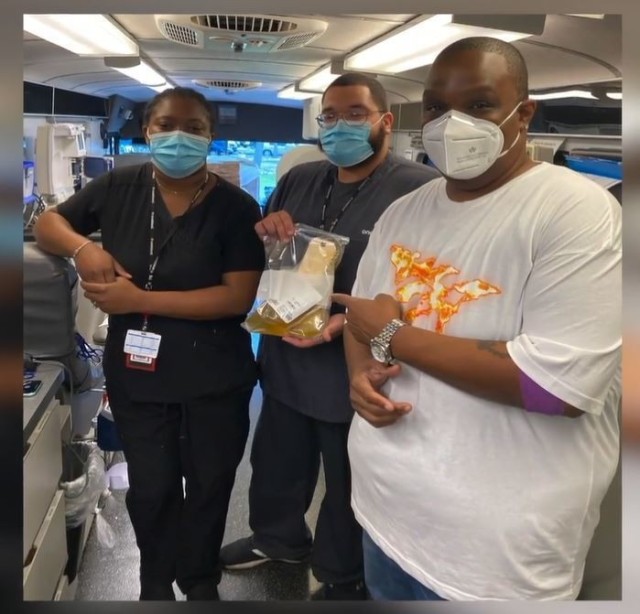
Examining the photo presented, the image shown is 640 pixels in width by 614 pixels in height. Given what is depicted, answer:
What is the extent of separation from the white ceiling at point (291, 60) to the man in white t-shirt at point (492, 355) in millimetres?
82

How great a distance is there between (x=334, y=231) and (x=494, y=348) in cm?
39

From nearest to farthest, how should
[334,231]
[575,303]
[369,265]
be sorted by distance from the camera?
[575,303] < [369,265] < [334,231]

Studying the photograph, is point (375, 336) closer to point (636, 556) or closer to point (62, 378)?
point (636, 556)

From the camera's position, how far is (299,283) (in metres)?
1.00

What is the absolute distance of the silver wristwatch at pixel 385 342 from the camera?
2.71ft

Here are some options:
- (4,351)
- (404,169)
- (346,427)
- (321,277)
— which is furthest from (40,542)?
(404,169)

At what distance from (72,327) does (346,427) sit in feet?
1.89

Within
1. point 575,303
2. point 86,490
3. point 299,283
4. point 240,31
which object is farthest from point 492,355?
point 86,490

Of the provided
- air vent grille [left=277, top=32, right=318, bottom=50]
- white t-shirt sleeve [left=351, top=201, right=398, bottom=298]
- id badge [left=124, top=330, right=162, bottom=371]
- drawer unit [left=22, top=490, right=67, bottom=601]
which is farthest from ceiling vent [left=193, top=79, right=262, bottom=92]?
drawer unit [left=22, top=490, right=67, bottom=601]

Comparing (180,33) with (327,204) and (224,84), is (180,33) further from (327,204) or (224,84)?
(327,204)

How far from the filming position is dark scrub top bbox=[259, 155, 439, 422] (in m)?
0.99

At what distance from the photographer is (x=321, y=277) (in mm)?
997

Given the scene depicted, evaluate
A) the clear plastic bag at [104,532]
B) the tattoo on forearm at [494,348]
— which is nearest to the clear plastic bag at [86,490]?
the clear plastic bag at [104,532]

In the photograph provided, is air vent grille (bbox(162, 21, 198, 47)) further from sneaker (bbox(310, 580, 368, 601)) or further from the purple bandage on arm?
sneaker (bbox(310, 580, 368, 601))
